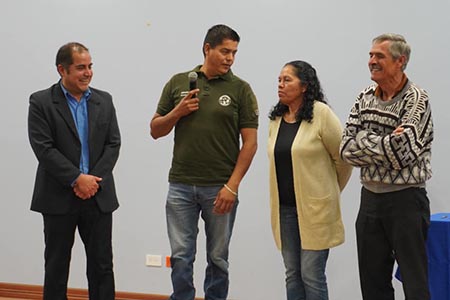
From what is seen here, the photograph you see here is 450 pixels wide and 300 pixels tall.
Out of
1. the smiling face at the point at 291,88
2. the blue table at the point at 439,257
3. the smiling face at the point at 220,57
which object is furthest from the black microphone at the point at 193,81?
the blue table at the point at 439,257

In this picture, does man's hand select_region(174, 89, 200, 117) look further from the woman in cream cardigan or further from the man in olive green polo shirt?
the woman in cream cardigan

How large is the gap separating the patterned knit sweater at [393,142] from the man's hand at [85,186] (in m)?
1.23

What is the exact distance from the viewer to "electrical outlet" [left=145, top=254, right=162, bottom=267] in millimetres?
4043

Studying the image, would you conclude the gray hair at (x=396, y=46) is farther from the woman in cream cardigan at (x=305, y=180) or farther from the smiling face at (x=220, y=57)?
the smiling face at (x=220, y=57)

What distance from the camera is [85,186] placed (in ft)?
9.29

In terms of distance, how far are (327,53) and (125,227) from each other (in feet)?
6.08

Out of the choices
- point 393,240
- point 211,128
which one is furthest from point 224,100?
point 393,240

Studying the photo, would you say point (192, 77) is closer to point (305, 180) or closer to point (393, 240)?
point (305, 180)

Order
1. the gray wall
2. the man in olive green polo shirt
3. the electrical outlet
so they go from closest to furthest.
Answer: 1. the man in olive green polo shirt
2. the gray wall
3. the electrical outlet

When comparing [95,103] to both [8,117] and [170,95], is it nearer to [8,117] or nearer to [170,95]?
[170,95]

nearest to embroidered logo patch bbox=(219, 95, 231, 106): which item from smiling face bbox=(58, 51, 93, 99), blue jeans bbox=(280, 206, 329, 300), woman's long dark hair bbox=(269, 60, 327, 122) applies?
woman's long dark hair bbox=(269, 60, 327, 122)

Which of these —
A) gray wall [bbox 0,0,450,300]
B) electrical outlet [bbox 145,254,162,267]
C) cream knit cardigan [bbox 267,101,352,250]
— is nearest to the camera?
cream knit cardigan [bbox 267,101,352,250]

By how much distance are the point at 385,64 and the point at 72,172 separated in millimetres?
1558

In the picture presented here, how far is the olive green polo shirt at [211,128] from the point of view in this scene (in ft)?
9.35
